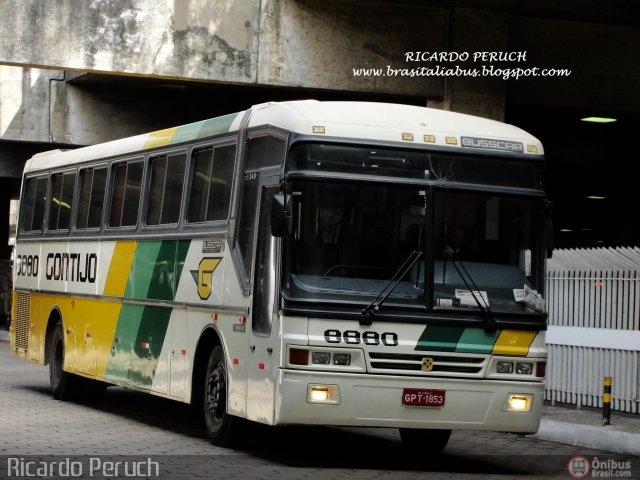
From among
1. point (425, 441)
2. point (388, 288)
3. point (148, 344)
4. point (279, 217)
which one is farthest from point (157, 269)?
point (388, 288)

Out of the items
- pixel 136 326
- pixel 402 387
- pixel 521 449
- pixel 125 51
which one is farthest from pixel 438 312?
pixel 125 51

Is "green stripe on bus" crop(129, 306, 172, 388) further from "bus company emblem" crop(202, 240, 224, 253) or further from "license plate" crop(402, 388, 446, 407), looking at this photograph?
"license plate" crop(402, 388, 446, 407)

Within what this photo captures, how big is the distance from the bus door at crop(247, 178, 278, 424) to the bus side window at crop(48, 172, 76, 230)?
711 centimetres

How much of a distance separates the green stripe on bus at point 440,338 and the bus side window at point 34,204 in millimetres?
9876

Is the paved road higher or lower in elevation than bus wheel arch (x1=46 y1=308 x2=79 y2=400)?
lower

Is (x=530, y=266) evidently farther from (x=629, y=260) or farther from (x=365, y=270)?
(x=629, y=260)

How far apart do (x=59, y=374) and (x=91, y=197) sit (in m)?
2.61

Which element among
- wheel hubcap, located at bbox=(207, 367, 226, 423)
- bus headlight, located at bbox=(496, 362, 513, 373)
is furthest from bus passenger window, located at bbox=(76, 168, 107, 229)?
bus headlight, located at bbox=(496, 362, 513, 373)

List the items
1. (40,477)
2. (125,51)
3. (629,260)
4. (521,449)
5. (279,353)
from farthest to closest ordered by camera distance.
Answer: (125,51)
(629,260)
(521,449)
(279,353)
(40,477)

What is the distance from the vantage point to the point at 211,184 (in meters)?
14.0

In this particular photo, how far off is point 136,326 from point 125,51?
19.0ft

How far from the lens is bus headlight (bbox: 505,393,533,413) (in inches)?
477

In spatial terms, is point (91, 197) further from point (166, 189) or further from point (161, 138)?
point (166, 189)

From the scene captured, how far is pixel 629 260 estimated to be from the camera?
1722 centimetres
